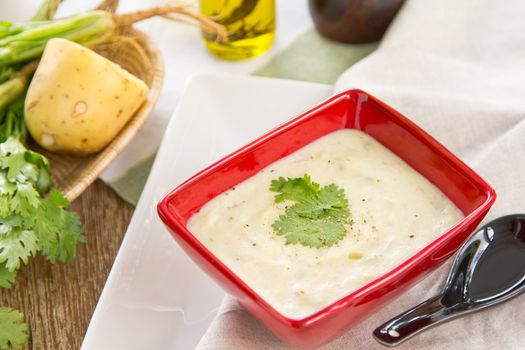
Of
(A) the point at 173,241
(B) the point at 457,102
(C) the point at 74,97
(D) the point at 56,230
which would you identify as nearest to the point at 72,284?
(D) the point at 56,230

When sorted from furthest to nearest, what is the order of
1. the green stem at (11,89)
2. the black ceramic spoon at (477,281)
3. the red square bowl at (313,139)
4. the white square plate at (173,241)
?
the green stem at (11,89) → the white square plate at (173,241) → the black ceramic spoon at (477,281) → the red square bowl at (313,139)

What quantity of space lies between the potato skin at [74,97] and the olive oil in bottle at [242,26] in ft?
1.35

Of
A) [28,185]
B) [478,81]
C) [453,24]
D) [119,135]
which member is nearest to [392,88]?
[478,81]

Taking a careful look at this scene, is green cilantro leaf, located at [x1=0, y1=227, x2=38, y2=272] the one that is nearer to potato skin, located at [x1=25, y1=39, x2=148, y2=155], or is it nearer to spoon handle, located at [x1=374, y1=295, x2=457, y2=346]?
potato skin, located at [x1=25, y1=39, x2=148, y2=155]

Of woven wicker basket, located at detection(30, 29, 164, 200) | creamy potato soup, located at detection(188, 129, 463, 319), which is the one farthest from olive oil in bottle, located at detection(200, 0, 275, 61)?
creamy potato soup, located at detection(188, 129, 463, 319)

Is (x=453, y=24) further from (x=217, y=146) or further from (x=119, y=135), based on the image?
(x=119, y=135)

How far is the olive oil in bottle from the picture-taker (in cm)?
213

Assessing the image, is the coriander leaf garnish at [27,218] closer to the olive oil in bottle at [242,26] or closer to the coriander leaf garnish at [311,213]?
the coriander leaf garnish at [311,213]

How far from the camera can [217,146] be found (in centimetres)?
185

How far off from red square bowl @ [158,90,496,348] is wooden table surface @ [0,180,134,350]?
0.36 meters

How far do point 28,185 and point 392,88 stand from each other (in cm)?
85

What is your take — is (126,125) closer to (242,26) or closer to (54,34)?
(54,34)

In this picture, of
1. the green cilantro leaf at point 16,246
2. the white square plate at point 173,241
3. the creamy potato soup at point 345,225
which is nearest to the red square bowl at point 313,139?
the creamy potato soup at point 345,225

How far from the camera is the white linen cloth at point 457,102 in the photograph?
4.45ft
